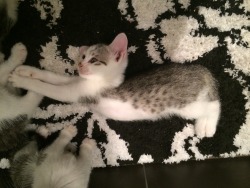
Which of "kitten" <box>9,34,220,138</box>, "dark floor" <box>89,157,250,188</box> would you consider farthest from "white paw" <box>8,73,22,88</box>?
"dark floor" <box>89,157,250,188</box>

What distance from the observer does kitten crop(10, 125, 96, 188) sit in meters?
1.73

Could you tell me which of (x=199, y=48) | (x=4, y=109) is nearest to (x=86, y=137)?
(x=4, y=109)

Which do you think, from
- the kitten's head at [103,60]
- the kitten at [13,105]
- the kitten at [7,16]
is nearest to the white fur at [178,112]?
the kitten's head at [103,60]

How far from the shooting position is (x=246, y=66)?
194cm

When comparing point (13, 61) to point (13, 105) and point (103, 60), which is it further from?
point (103, 60)

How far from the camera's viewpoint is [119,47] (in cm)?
171

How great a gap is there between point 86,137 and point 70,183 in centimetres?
37

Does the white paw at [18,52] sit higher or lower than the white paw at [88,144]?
higher

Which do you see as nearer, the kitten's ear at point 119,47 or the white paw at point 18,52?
the kitten's ear at point 119,47

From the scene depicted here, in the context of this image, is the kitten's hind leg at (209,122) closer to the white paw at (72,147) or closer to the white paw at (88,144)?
the white paw at (88,144)

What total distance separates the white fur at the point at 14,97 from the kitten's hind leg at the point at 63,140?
0.75 feet

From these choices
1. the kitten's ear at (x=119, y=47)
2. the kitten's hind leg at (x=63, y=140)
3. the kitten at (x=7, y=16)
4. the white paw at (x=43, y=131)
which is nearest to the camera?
the kitten's ear at (x=119, y=47)

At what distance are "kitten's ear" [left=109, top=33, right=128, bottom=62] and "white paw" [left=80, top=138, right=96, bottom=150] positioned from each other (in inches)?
22.0

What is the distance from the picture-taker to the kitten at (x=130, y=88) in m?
1.74
